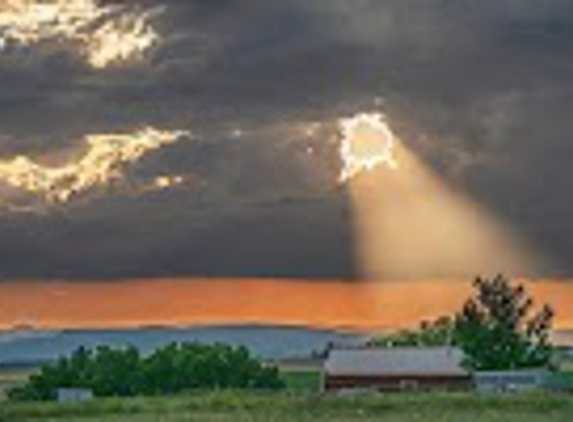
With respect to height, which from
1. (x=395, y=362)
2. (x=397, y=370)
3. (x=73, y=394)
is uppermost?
(x=395, y=362)

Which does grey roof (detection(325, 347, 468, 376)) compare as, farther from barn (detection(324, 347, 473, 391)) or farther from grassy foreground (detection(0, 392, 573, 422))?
grassy foreground (detection(0, 392, 573, 422))

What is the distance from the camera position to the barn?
362 ft

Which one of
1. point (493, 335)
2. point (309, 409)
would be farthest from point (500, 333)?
point (309, 409)

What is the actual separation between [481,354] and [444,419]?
78919mm

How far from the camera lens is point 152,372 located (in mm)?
112375

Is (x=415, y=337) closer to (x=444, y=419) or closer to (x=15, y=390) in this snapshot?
(x=15, y=390)

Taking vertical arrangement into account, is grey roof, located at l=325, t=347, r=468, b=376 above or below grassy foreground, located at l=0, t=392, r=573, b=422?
above

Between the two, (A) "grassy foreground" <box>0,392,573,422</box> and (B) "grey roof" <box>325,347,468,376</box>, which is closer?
(A) "grassy foreground" <box>0,392,573,422</box>

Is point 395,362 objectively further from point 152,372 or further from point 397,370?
point 152,372

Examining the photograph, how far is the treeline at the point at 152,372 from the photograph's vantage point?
358 ft

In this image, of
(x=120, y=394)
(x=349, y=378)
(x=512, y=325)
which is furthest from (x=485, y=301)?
(x=120, y=394)

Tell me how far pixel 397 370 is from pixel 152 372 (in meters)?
21.1

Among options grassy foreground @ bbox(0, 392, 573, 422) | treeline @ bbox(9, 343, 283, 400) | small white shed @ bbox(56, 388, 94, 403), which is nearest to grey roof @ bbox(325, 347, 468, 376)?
treeline @ bbox(9, 343, 283, 400)

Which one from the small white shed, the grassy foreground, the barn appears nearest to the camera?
the grassy foreground
